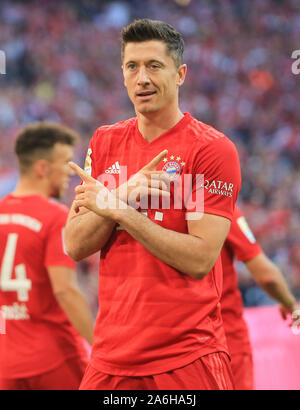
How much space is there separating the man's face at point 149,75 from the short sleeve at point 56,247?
1196 millimetres

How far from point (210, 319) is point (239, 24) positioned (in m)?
9.73

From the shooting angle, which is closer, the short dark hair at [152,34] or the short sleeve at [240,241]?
the short dark hair at [152,34]

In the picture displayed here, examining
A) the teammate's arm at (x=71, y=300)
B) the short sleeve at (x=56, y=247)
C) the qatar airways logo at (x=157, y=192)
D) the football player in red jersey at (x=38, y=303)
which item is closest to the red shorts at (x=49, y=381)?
the football player in red jersey at (x=38, y=303)

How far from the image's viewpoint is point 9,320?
10.4 feet

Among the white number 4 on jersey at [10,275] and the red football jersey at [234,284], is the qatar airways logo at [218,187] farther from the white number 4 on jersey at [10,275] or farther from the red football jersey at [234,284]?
the white number 4 on jersey at [10,275]

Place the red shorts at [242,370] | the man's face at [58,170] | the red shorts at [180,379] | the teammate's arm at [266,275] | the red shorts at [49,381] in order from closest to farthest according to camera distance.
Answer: the red shorts at [180,379] < the red shorts at [49,381] < the red shorts at [242,370] < the teammate's arm at [266,275] < the man's face at [58,170]

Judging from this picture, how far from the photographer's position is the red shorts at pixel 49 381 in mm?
3111

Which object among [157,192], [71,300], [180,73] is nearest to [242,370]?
[71,300]

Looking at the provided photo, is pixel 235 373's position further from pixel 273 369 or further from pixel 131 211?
pixel 131 211

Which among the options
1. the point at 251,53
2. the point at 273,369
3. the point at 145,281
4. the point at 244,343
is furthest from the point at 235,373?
the point at 251,53

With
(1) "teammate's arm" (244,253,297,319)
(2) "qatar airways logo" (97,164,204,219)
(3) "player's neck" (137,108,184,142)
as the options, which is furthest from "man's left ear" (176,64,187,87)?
(1) "teammate's arm" (244,253,297,319)

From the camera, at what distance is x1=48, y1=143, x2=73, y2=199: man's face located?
11.6 ft

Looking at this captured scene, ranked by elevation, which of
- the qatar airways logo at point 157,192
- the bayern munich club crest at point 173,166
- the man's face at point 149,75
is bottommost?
the qatar airways logo at point 157,192

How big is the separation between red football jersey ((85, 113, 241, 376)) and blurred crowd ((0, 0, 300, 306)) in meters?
5.88
